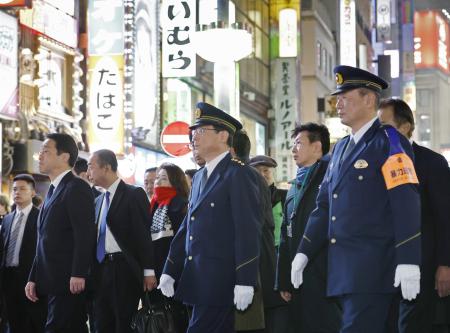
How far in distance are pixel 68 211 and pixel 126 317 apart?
1.33 m

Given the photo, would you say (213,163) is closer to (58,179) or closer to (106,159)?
(58,179)

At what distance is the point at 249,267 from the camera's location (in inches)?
283

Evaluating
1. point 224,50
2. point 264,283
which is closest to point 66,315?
point 264,283

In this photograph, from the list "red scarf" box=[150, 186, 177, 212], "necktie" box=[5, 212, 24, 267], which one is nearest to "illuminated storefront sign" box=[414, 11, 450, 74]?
"red scarf" box=[150, 186, 177, 212]

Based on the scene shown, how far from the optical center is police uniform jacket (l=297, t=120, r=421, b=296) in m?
6.29

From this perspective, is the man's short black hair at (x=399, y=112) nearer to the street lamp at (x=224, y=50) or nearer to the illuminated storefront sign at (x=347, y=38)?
the street lamp at (x=224, y=50)

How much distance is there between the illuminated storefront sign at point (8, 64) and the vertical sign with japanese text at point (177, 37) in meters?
5.69

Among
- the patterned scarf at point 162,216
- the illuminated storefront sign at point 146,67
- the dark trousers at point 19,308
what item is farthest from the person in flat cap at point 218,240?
the illuminated storefront sign at point 146,67

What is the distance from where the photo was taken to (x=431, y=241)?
784 centimetres

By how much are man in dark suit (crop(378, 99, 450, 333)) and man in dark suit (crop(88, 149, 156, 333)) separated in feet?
10.4

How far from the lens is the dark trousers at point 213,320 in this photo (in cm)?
733

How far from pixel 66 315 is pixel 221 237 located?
8.39ft

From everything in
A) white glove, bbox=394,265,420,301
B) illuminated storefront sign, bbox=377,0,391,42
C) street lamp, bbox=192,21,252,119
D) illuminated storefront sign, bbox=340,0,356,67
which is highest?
illuminated storefront sign, bbox=377,0,391,42

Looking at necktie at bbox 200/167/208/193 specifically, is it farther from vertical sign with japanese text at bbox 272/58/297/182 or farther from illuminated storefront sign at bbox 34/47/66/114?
vertical sign with japanese text at bbox 272/58/297/182
